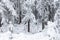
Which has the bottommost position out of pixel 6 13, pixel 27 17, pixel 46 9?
pixel 27 17

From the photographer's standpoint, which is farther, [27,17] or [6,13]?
[27,17]

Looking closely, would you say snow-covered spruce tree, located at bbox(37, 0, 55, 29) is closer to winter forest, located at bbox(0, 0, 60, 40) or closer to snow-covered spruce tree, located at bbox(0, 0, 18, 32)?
winter forest, located at bbox(0, 0, 60, 40)

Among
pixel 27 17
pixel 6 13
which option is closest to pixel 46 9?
pixel 27 17

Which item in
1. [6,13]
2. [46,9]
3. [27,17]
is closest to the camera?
[6,13]

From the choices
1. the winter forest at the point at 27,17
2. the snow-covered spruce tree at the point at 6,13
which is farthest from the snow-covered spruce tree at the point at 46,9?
the snow-covered spruce tree at the point at 6,13

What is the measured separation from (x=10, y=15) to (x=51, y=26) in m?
12.8

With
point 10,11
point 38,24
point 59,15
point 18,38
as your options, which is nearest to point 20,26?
point 38,24

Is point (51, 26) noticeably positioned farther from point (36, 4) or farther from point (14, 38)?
point (36, 4)

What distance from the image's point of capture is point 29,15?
22.7 metres

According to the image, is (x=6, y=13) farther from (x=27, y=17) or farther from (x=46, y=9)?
(x=46, y=9)

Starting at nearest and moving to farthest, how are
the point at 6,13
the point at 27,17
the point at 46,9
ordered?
the point at 6,13 → the point at 27,17 → the point at 46,9

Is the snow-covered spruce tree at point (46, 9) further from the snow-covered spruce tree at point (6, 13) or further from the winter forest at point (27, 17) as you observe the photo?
the snow-covered spruce tree at point (6, 13)

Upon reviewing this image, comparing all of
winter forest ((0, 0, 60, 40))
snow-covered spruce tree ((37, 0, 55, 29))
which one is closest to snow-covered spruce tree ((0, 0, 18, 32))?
winter forest ((0, 0, 60, 40))

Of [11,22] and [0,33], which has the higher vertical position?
[11,22]
